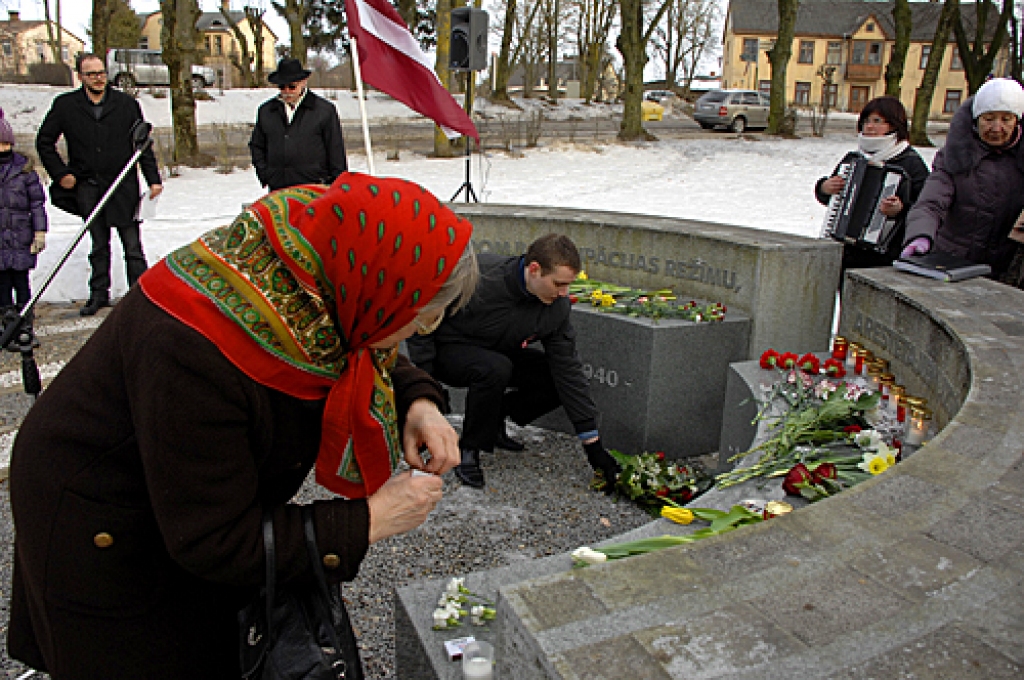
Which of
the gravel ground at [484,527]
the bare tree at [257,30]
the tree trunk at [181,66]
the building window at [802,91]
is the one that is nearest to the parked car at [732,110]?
the tree trunk at [181,66]

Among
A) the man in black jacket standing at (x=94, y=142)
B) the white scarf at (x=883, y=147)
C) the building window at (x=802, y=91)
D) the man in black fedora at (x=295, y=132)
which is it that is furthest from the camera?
the building window at (x=802, y=91)

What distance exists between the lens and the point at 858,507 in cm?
207

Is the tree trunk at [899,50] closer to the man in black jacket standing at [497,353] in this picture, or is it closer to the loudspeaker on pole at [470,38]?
the loudspeaker on pole at [470,38]

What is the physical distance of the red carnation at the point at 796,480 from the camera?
275 centimetres

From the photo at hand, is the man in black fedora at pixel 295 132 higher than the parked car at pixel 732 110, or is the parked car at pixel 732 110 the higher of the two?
the parked car at pixel 732 110

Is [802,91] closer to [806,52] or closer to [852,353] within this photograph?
[806,52]

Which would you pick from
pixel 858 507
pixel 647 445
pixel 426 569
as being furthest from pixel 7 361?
pixel 858 507

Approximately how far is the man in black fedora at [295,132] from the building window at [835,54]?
208 feet

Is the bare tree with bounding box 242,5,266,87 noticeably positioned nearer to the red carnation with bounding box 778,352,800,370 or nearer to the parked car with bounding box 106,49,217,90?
the parked car with bounding box 106,49,217,90

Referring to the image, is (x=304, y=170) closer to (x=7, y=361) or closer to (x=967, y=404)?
(x=7, y=361)

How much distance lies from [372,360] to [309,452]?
21cm

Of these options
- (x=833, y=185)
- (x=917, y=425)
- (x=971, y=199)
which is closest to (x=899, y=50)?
(x=833, y=185)

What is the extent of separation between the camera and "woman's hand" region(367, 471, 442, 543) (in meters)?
1.52

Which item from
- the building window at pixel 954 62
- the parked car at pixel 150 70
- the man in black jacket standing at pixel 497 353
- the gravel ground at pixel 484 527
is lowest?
the gravel ground at pixel 484 527
